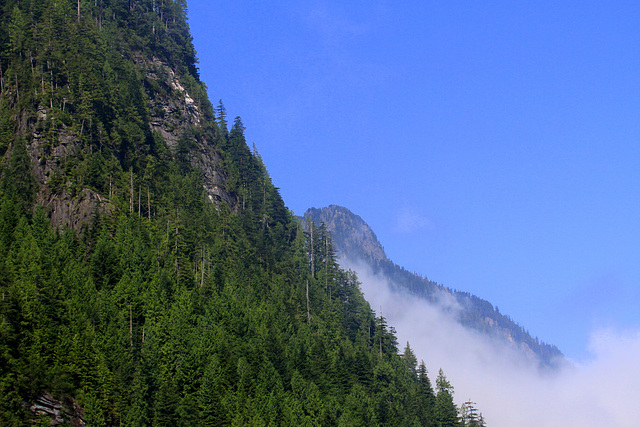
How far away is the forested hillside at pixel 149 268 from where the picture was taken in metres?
73.1

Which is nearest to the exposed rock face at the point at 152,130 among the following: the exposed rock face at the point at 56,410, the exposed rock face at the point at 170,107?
the exposed rock face at the point at 170,107

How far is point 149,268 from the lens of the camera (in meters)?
93.6

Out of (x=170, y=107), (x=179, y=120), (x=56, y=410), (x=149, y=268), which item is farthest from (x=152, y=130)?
(x=56, y=410)

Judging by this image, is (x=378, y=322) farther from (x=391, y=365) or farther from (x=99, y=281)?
(x=99, y=281)

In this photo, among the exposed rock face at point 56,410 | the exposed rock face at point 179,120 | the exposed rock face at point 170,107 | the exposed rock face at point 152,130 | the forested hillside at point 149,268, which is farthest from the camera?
the exposed rock face at point 170,107

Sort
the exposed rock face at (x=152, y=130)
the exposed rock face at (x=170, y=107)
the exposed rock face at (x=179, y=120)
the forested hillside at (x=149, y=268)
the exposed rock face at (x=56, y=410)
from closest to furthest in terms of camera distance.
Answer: the exposed rock face at (x=56, y=410)
the forested hillside at (x=149, y=268)
the exposed rock face at (x=152, y=130)
the exposed rock face at (x=179, y=120)
the exposed rock face at (x=170, y=107)

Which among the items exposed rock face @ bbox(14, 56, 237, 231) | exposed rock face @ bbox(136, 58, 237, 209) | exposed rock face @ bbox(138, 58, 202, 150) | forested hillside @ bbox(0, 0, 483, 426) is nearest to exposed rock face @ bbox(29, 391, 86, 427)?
forested hillside @ bbox(0, 0, 483, 426)

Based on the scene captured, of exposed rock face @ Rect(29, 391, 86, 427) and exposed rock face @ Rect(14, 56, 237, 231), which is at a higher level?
exposed rock face @ Rect(14, 56, 237, 231)

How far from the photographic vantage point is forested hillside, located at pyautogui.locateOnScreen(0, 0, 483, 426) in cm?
7312

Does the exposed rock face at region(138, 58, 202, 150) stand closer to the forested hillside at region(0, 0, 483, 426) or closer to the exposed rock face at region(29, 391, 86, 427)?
the forested hillside at region(0, 0, 483, 426)

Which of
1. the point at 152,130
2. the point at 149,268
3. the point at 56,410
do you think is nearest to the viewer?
the point at 56,410

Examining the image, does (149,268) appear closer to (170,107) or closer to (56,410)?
(56,410)

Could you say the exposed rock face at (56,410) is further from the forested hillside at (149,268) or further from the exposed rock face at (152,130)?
the exposed rock face at (152,130)

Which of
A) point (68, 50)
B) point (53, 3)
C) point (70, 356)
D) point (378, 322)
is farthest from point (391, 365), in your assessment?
point (53, 3)
